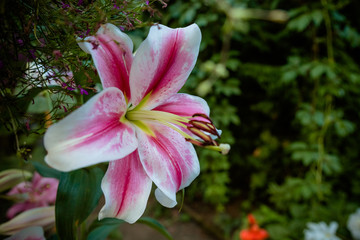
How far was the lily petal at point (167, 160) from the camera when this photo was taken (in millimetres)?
279

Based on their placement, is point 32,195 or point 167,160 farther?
point 32,195

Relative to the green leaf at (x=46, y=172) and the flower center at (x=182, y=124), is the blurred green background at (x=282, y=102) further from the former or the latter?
the flower center at (x=182, y=124)

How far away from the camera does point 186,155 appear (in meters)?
0.31

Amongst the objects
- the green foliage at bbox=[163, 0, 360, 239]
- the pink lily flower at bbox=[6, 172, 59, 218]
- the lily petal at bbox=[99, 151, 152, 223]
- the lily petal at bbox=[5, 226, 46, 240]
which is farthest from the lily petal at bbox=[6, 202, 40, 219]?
the green foliage at bbox=[163, 0, 360, 239]

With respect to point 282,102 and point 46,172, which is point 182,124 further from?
point 282,102

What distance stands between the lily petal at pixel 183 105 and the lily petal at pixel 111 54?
0.05 metres

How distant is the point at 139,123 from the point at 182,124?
0.14ft

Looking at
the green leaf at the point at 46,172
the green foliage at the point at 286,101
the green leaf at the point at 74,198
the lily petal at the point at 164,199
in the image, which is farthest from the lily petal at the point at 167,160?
the green foliage at the point at 286,101

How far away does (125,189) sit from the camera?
27cm

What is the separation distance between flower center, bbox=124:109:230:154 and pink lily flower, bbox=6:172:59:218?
252 millimetres

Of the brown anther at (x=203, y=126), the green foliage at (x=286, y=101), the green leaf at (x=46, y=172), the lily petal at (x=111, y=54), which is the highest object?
the lily petal at (x=111, y=54)

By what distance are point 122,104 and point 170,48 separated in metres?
0.07

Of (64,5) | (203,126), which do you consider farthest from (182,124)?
(64,5)

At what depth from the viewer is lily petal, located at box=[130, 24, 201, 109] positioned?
0.28m
